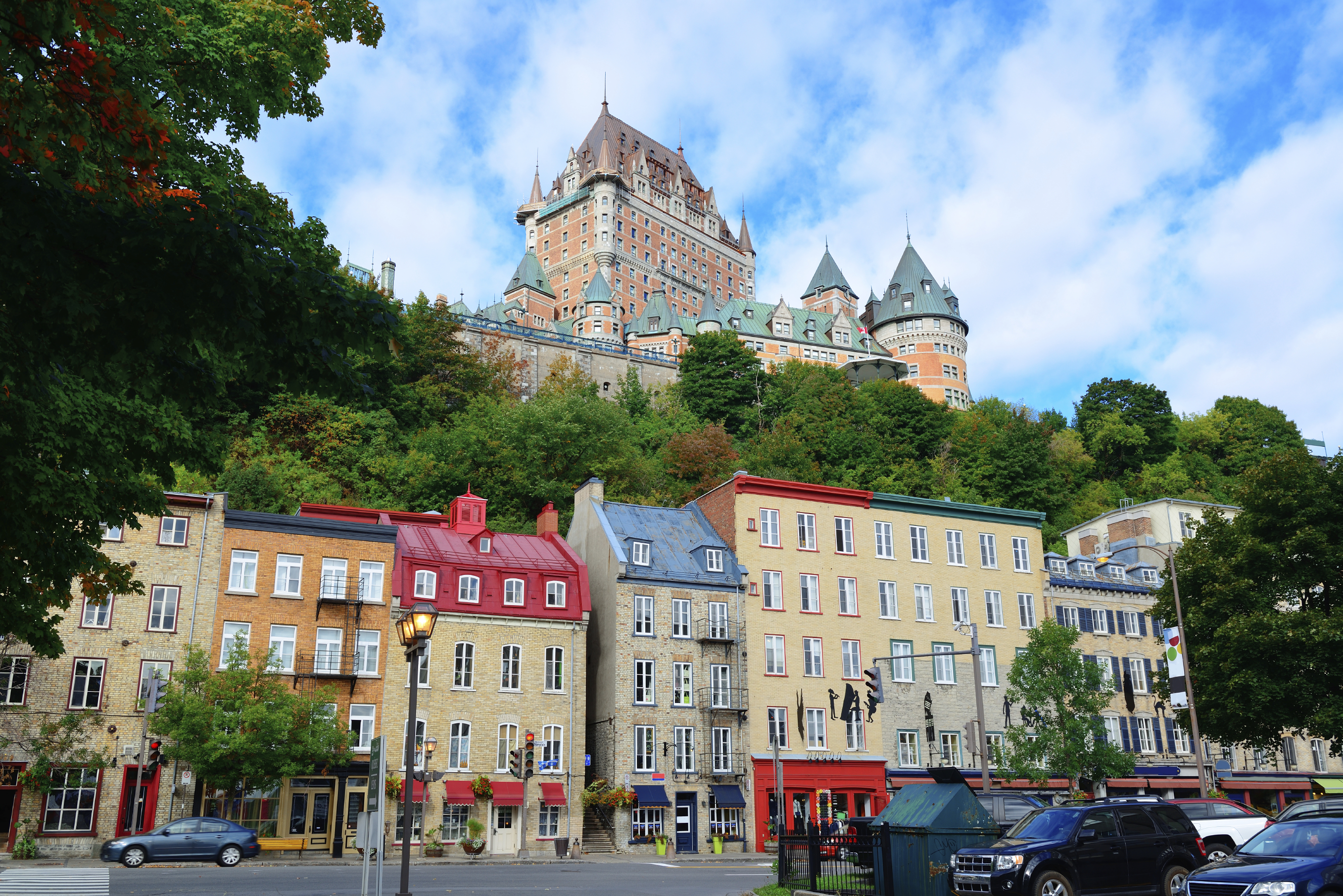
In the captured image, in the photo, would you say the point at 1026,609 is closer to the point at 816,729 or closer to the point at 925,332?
the point at 816,729

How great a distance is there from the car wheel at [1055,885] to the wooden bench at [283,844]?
2642 cm

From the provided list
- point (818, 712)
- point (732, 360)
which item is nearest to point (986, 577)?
point (818, 712)

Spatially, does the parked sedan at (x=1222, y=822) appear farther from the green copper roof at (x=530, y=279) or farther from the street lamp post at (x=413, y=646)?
the green copper roof at (x=530, y=279)

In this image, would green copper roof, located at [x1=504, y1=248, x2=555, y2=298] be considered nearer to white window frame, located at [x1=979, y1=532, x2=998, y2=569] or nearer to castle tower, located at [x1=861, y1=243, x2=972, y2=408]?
castle tower, located at [x1=861, y1=243, x2=972, y2=408]

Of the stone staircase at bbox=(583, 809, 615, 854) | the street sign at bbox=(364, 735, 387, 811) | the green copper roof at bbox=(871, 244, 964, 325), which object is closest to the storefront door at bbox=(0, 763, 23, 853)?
the stone staircase at bbox=(583, 809, 615, 854)

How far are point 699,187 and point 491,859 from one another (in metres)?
148

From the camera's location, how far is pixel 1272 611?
3694cm

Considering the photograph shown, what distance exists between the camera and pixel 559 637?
138ft

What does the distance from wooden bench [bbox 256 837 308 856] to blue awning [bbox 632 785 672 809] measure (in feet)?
40.1

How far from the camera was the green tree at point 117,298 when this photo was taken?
311 inches

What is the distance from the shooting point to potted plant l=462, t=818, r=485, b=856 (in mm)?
37000

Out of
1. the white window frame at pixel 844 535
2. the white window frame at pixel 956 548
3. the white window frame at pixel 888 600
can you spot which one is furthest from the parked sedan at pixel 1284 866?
the white window frame at pixel 956 548

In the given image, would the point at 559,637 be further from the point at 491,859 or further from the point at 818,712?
A: the point at 818,712

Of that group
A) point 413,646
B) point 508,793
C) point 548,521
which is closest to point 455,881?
point 413,646
